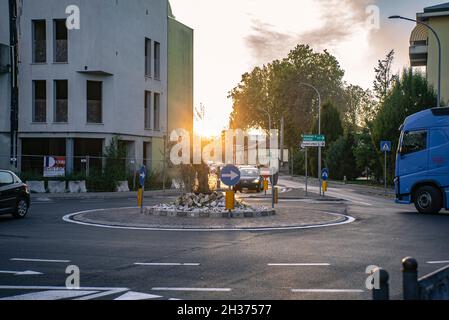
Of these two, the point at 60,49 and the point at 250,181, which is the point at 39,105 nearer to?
the point at 60,49

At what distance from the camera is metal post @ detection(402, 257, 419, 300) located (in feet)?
13.0

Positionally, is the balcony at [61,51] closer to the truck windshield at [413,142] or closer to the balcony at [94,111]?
the balcony at [94,111]

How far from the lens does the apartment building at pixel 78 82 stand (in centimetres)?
3403

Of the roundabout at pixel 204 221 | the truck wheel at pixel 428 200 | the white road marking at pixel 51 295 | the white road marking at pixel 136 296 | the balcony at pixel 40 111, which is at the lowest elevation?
the roundabout at pixel 204 221

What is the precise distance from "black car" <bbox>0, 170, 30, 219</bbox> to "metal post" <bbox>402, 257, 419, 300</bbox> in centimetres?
1433

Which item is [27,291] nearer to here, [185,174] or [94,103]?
[185,174]

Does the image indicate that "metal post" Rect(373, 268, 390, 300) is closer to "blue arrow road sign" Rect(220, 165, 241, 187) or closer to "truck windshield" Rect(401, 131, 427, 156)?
"blue arrow road sign" Rect(220, 165, 241, 187)

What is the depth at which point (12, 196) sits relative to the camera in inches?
656

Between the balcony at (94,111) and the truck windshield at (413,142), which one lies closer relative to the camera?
the truck windshield at (413,142)

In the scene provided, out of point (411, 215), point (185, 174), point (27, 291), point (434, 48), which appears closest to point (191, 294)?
point (27, 291)

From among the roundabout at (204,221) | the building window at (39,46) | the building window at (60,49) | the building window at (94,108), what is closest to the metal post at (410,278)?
the roundabout at (204,221)

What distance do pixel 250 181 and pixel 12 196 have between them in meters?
19.3

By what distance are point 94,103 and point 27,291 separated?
29.3m

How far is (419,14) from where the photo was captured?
4944 centimetres
